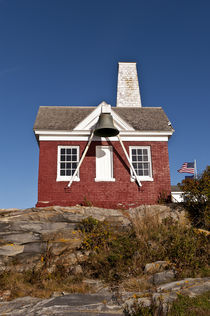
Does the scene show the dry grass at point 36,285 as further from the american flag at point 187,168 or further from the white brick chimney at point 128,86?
the american flag at point 187,168

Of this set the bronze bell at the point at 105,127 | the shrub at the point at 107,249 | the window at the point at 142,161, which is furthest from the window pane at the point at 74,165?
the shrub at the point at 107,249

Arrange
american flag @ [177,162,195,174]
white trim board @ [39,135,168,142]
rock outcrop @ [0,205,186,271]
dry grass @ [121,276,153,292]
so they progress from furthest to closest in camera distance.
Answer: american flag @ [177,162,195,174] < white trim board @ [39,135,168,142] < rock outcrop @ [0,205,186,271] < dry grass @ [121,276,153,292]

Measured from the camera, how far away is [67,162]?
15281 mm

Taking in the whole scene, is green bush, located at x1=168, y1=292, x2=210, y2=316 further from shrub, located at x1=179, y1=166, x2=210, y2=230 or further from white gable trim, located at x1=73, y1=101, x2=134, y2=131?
white gable trim, located at x1=73, y1=101, x2=134, y2=131

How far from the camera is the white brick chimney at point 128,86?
20.5m

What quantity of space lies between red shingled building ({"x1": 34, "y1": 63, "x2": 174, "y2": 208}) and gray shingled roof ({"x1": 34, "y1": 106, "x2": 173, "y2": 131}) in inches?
2.1

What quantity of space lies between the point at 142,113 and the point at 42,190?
7479 mm

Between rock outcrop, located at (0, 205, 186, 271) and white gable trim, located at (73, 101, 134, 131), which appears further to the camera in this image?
white gable trim, located at (73, 101, 134, 131)

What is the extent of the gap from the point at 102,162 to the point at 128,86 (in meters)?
8.02

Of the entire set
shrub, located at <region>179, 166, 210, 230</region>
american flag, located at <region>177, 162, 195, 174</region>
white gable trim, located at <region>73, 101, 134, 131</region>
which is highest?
white gable trim, located at <region>73, 101, 134, 131</region>

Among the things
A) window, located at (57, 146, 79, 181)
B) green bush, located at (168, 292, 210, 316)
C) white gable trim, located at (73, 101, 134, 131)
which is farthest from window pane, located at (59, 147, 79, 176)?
green bush, located at (168, 292, 210, 316)

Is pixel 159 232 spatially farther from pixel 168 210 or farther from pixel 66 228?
pixel 66 228

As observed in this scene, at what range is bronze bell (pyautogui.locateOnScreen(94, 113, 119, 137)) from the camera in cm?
1379

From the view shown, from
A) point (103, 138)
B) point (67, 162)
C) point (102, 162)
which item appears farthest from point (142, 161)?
point (67, 162)
